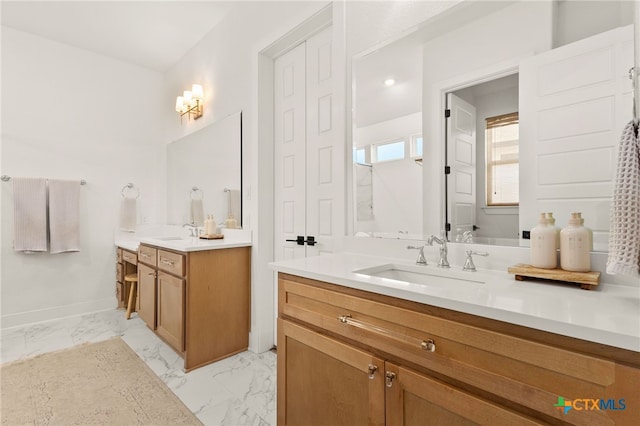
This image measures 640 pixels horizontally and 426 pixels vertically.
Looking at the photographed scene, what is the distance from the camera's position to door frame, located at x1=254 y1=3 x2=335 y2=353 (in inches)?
97.8

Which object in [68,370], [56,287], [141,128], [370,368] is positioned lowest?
[68,370]

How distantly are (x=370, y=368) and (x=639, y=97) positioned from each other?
1.23 metres

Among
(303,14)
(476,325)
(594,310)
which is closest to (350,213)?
(476,325)

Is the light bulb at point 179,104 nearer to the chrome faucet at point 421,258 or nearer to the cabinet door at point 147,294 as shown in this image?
the cabinet door at point 147,294

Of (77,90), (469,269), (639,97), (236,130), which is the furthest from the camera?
(77,90)

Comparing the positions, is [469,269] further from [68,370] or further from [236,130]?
[68,370]

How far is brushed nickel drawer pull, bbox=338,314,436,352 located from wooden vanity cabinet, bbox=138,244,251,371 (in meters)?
1.43

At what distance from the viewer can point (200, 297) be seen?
7.38ft

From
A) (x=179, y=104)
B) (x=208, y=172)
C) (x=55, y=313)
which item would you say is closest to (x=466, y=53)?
(x=208, y=172)

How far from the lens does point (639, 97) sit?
1.00m

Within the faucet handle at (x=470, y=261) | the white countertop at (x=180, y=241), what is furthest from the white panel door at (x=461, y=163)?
the white countertop at (x=180, y=241)

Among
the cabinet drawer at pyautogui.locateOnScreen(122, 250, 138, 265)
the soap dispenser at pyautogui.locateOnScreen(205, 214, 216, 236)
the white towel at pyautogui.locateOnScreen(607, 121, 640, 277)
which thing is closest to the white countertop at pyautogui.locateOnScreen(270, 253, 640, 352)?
the white towel at pyautogui.locateOnScreen(607, 121, 640, 277)

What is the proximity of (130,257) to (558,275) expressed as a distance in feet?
11.6

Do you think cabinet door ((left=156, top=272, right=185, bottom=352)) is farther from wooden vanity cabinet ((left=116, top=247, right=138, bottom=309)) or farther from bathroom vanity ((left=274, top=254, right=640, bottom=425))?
wooden vanity cabinet ((left=116, top=247, right=138, bottom=309))
